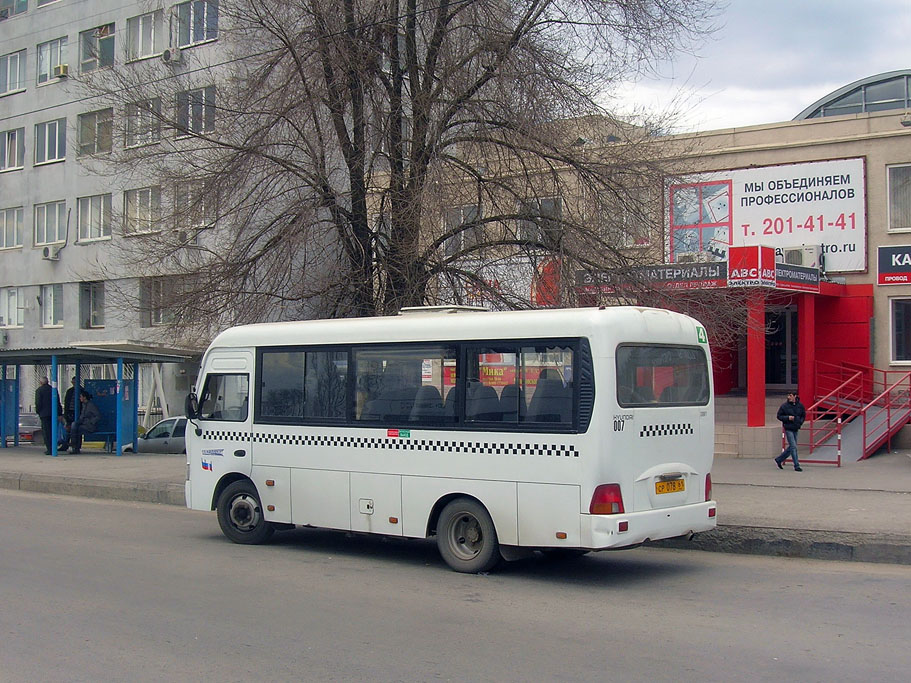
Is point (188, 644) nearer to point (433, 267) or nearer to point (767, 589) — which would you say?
point (767, 589)

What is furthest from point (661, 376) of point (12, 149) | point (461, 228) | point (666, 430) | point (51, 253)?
point (12, 149)

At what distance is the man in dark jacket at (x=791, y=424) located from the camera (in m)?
18.6

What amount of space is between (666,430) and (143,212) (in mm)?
10301

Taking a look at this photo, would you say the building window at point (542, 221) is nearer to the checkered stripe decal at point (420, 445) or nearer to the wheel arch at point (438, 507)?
the checkered stripe decal at point (420, 445)

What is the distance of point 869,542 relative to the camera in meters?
10.6

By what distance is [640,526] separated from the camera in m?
9.18

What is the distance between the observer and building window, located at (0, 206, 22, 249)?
1668 inches

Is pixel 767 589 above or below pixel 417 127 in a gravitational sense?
below

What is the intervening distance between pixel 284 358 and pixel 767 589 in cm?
579

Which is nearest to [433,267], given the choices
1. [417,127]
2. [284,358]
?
[417,127]

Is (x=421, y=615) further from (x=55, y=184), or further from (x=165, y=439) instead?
(x=55, y=184)

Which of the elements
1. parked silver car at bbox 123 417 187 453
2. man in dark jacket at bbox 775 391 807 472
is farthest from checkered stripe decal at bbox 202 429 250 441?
parked silver car at bbox 123 417 187 453

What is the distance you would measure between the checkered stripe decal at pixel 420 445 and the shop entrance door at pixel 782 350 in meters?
18.3

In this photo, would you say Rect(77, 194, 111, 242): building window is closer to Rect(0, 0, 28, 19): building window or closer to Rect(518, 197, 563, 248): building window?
Rect(0, 0, 28, 19): building window
